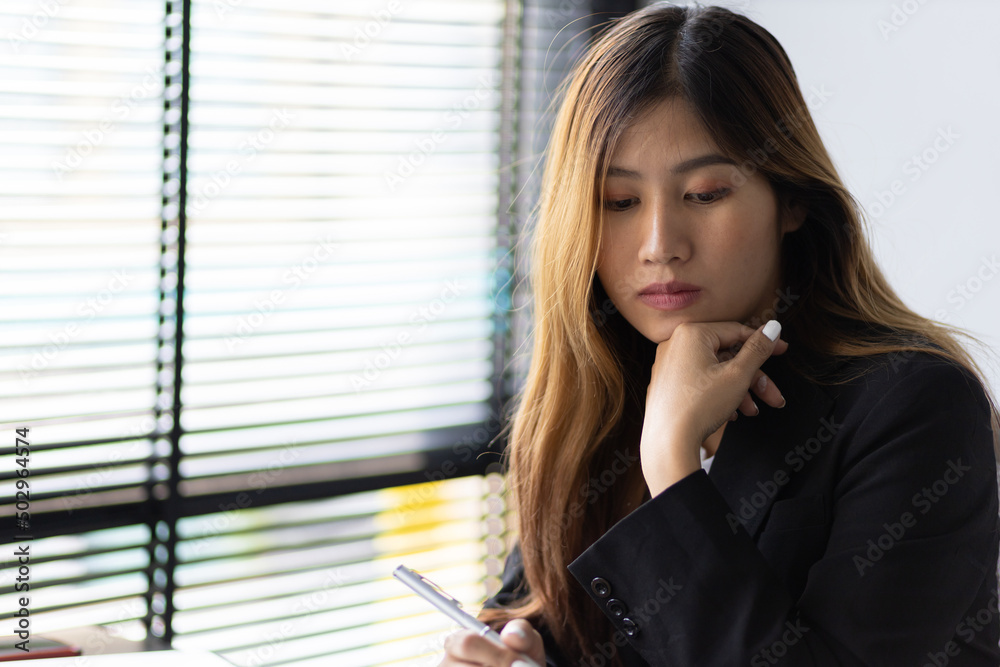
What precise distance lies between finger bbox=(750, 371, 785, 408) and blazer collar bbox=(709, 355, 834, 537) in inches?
1.1

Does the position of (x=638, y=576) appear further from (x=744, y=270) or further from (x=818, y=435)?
(x=744, y=270)

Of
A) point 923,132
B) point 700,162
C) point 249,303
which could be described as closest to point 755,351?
point 700,162

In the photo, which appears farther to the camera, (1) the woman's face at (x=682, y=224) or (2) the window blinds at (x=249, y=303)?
(2) the window blinds at (x=249, y=303)

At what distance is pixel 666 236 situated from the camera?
1.16 meters

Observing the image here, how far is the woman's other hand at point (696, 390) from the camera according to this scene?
42.9 inches

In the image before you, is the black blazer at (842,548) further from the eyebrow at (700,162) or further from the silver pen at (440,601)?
the eyebrow at (700,162)

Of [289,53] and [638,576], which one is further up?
[289,53]

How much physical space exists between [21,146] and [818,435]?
1.51 meters

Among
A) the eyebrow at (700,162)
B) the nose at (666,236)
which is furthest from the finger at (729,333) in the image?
the eyebrow at (700,162)

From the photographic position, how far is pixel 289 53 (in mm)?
2010

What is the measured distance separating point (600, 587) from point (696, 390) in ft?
0.92

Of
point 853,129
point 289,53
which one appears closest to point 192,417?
point 289,53

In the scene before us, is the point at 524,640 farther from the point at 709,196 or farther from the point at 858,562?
the point at 709,196

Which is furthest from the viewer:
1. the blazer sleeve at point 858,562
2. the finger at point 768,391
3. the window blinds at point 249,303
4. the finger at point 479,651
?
the window blinds at point 249,303
